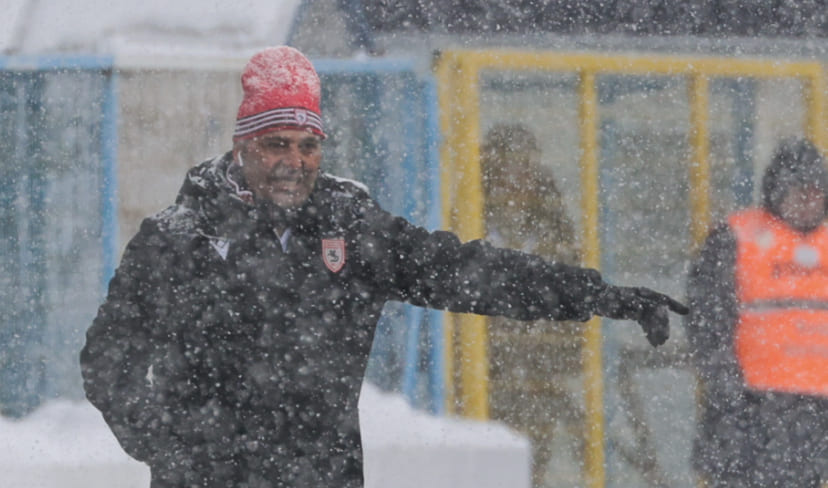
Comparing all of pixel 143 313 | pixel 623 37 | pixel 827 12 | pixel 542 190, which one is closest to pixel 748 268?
pixel 542 190

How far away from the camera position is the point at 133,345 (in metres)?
2.38

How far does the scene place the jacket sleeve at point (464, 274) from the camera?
8.16 feet

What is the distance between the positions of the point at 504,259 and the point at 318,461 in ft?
1.81

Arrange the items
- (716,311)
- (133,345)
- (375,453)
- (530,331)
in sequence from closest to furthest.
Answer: (133,345), (375,453), (716,311), (530,331)

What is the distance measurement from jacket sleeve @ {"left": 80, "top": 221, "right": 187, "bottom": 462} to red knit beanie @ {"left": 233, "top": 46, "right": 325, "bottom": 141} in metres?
0.36

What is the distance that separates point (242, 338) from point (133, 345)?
21 cm

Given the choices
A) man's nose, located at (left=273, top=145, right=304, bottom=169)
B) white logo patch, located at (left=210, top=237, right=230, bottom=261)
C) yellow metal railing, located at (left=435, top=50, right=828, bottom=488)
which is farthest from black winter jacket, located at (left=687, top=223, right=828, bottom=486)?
white logo patch, located at (left=210, top=237, right=230, bottom=261)

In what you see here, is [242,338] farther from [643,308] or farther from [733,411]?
[733,411]

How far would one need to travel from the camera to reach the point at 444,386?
194 inches

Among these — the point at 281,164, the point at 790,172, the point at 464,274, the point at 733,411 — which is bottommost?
the point at 733,411

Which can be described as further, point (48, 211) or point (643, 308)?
point (48, 211)

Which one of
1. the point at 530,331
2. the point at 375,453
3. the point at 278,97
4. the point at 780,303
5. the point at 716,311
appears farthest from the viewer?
the point at 530,331

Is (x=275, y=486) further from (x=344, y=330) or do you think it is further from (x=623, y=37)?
(x=623, y=37)

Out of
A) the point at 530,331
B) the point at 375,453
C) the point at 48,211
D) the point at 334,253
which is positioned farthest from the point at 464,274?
the point at 530,331
